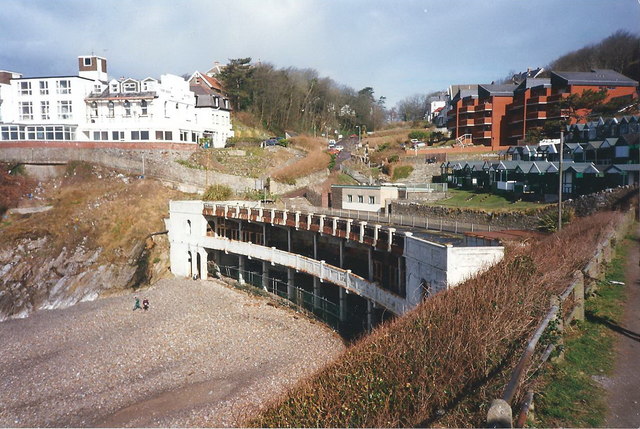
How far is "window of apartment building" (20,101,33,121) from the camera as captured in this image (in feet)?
160

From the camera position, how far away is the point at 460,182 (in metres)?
40.6

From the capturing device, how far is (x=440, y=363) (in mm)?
8766

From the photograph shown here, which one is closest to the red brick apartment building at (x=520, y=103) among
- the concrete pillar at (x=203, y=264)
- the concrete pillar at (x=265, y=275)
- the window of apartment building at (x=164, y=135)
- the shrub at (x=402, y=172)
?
the shrub at (x=402, y=172)

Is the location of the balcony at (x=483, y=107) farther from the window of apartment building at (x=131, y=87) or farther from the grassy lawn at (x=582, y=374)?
the grassy lawn at (x=582, y=374)

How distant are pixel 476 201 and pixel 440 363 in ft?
86.2

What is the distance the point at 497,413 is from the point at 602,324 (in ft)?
21.0

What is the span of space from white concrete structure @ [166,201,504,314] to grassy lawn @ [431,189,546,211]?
1131 centimetres

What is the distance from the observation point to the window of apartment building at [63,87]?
48.6 meters

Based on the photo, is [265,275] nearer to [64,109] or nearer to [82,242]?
[82,242]

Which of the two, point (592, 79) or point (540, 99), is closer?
point (540, 99)

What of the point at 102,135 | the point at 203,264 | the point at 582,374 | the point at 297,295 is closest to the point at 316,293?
the point at 297,295

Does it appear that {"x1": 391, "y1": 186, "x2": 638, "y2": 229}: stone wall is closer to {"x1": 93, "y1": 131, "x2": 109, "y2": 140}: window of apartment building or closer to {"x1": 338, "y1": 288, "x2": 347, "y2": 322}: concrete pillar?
{"x1": 338, "y1": 288, "x2": 347, "y2": 322}: concrete pillar

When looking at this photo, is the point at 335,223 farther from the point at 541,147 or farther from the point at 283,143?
the point at 283,143

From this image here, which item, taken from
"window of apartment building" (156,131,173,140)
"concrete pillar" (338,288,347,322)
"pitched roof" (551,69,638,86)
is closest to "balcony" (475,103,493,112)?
"pitched roof" (551,69,638,86)
